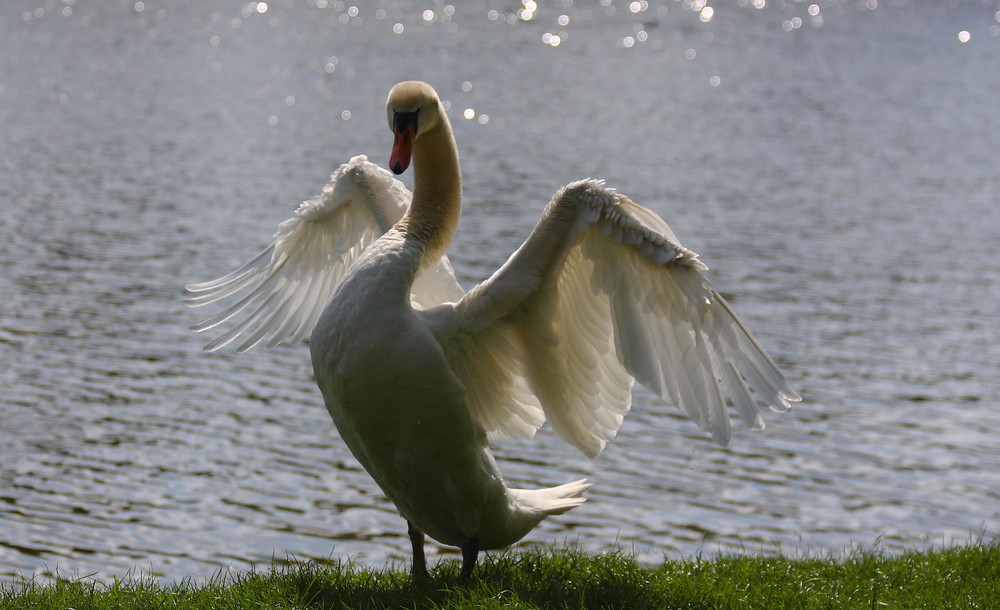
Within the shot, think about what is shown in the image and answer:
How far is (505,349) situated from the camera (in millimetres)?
5828

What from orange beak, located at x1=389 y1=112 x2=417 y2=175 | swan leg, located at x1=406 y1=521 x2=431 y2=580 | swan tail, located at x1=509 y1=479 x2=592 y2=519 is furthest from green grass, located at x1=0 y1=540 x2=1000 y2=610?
orange beak, located at x1=389 y1=112 x2=417 y2=175

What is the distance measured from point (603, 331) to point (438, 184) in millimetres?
1211

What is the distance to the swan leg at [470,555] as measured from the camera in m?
5.73

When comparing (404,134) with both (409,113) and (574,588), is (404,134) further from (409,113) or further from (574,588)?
(574,588)

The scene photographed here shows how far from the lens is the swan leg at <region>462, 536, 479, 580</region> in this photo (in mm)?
5730

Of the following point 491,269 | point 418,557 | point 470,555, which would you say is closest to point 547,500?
point 470,555

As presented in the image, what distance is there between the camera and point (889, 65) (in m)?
39.0

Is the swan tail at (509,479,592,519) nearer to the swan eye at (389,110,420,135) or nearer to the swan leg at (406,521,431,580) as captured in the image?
the swan leg at (406,521,431,580)

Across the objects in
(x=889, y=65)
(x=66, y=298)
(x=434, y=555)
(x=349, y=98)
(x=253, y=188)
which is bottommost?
(x=434, y=555)

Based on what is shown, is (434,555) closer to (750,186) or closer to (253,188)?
(253,188)

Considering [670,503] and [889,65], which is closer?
[670,503]

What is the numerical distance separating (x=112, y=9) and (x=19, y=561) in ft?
131

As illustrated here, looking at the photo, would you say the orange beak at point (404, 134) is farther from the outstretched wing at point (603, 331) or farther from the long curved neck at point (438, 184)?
the outstretched wing at point (603, 331)

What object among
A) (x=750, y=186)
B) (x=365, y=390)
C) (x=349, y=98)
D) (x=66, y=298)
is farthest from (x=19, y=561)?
(x=349, y=98)
